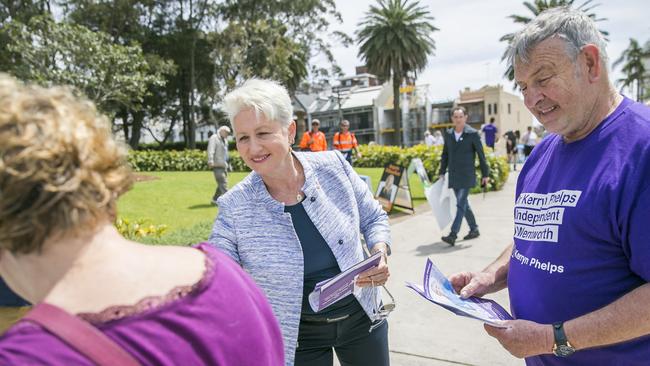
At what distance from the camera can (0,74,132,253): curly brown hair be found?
0.83 m

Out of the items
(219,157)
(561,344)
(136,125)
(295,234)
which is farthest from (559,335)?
(136,125)

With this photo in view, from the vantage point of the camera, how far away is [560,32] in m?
1.66

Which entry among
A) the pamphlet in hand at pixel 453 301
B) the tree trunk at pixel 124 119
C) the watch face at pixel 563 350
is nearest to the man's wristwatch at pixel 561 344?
the watch face at pixel 563 350

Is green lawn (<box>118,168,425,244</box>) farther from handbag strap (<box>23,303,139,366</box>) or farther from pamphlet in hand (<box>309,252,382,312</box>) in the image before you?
handbag strap (<box>23,303,139,366</box>)

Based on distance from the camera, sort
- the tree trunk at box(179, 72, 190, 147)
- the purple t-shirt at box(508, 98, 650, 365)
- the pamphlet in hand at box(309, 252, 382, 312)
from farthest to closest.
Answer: the tree trunk at box(179, 72, 190, 147) → the pamphlet in hand at box(309, 252, 382, 312) → the purple t-shirt at box(508, 98, 650, 365)

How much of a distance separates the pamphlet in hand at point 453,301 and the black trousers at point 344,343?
0.52 m

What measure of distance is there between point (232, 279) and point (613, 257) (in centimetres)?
121

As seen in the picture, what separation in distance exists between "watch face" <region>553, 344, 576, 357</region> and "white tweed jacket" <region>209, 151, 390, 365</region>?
0.96 meters

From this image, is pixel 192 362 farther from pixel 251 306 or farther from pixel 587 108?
pixel 587 108

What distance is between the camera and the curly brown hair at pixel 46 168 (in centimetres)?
83

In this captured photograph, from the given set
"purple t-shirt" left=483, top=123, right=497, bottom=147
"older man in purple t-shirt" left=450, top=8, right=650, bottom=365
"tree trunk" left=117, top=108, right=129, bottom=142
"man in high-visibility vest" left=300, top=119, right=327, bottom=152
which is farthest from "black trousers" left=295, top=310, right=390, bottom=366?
"tree trunk" left=117, top=108, right=129, bottom=142

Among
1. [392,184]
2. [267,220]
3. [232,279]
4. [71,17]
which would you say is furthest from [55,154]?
[71,17]

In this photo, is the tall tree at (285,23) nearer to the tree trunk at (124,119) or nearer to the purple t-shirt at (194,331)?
the tree trunk at (124,119)

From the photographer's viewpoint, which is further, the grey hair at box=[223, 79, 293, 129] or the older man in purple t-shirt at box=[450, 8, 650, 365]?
the grey hair at box=[223, 79, 293, 129]
